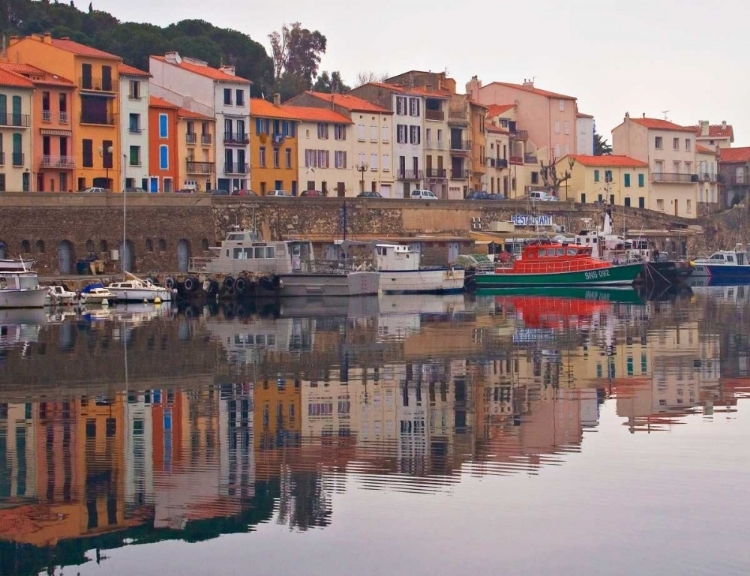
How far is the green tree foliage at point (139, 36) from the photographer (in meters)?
89.6

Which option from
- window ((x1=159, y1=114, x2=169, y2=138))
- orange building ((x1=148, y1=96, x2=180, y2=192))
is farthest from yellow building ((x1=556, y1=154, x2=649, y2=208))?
window ((x1=159, y1=114, x2=169, y2=138))

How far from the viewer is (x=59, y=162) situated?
6650 centimetres

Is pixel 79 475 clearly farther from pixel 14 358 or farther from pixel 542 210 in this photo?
pixel 542 210

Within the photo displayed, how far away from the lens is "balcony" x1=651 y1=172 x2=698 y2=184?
Result: 95938mm

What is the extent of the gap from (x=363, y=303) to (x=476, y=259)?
18.6 m

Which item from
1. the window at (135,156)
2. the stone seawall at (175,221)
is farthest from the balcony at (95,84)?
the stone seawall at (175,221)

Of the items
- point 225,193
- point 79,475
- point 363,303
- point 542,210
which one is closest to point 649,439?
point 79,475

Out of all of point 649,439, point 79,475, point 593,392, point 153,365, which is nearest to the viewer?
point 79,475

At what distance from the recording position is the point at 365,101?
279ft

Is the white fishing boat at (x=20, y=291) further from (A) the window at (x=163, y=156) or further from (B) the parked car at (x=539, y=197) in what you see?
(B) the parked car at (x=539, y=197)

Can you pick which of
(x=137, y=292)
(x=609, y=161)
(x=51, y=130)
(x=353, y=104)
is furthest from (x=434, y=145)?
(x=137, y=292)

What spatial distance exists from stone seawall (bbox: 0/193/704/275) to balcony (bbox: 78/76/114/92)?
23.5ft

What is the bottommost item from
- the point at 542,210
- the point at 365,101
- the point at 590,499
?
the point at 590,499

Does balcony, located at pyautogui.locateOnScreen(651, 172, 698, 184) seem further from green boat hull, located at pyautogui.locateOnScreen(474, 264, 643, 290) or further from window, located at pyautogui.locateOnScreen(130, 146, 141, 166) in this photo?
window, located at pyautogui.locateOnScreen(130, 146, 141, 166)
